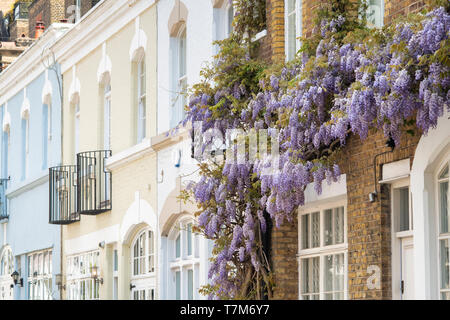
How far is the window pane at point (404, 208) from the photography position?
474 inches

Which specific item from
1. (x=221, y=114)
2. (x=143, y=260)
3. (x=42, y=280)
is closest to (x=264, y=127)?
(x=221, y=114)

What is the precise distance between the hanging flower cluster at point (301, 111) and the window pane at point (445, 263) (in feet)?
4.36

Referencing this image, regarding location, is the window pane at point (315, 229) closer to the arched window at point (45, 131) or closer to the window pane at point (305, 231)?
the window pane at point (305, 231)

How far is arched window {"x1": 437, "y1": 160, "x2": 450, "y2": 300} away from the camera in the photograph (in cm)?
1122

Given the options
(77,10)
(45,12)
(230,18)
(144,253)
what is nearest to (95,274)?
(144,253)

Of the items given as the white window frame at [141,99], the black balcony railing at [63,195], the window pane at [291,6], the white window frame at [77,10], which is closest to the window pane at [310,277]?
the window pane at [291,6]

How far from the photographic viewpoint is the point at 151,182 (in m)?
19.0

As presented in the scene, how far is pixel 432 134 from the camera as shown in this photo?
36.6ft

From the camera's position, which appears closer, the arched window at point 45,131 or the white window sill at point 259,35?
the white window sill at point 259,35

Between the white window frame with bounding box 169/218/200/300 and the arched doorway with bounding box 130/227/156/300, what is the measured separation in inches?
26.1

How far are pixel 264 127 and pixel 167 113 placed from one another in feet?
16.5

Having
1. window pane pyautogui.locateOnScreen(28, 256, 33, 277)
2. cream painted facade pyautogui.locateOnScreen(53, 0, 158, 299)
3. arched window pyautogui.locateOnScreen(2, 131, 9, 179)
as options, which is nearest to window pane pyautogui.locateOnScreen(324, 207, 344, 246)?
cream painted facade pyautogui.locateOnScreen(53, 0, 158, 299)

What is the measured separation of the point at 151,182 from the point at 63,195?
519 centimetres

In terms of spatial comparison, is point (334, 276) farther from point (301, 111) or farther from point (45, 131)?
point (45, 131)
